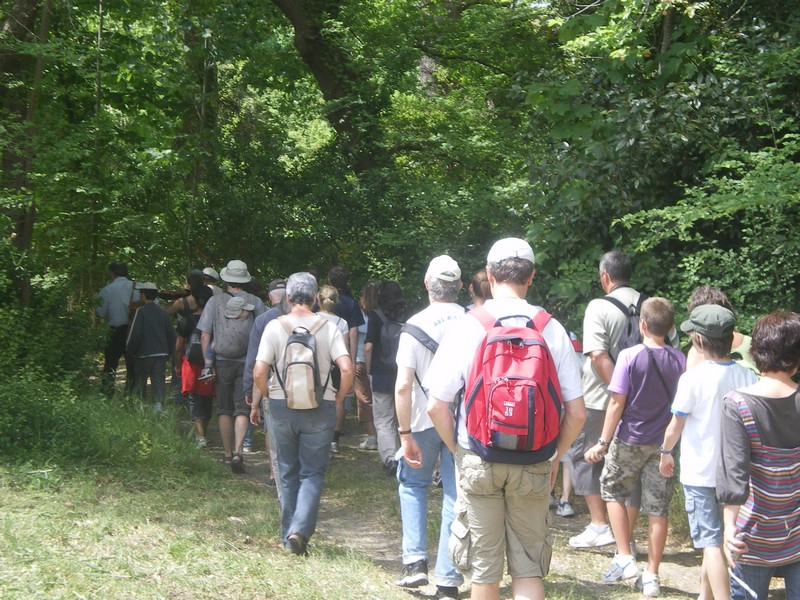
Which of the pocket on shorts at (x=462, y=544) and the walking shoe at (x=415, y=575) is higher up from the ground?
the pocket on shorts at (x=462, y=544)

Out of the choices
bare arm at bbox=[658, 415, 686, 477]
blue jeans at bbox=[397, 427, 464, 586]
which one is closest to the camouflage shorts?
bare arm at bbox=[658, 415, 686, 477]

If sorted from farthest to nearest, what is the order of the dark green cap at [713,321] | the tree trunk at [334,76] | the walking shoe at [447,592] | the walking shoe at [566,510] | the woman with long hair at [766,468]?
the tree trunk at [334,76] → the walking shoe at [566,510] → the walking shoe at [447,592] → the dark green cap at [713,321] → the woman with long hair at [766,468]

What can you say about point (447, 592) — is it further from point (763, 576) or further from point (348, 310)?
point (348, 310)

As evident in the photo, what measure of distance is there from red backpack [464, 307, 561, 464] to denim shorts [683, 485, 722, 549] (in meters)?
1.27

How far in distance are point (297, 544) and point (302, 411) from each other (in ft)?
3.01

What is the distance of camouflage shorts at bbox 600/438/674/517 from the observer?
19.0 ft

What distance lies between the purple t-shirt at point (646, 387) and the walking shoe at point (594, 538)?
1.18 m

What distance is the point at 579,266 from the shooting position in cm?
840

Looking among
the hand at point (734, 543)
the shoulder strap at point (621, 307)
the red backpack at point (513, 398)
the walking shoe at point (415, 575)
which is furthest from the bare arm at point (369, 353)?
the hand at point (734, 543)

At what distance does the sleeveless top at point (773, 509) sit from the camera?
12.7ft

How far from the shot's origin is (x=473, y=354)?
14.0 ft

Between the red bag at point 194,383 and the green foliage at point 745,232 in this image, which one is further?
the red bag at point 194,383

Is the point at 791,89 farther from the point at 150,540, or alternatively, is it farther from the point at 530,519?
the point at 150,540

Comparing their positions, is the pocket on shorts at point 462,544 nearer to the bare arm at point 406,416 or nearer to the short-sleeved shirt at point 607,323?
the bare arm at point 406,416
